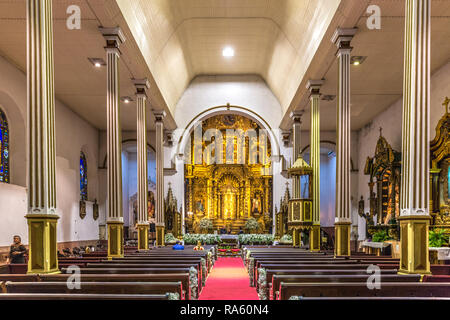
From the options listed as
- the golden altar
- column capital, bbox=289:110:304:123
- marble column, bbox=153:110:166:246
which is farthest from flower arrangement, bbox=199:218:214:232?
column capital, bbox=289:110:304:123

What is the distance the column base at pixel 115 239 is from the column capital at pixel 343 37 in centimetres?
705

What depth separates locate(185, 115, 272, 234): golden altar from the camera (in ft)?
82.3

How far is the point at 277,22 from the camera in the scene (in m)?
15.7

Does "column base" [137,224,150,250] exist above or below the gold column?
below

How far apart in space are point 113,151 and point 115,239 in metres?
2.18

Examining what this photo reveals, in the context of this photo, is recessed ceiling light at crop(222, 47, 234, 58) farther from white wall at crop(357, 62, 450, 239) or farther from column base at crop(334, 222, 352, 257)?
column base at crop(334, 222, 352, 257)

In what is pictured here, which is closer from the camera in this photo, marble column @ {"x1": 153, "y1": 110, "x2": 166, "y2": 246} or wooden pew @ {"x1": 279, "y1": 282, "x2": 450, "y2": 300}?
wooden pew @ {"x1": 279, "y1": 282, "x2": 450, "y2": 300}

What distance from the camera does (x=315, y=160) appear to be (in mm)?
14188

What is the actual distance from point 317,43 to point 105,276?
860 cm

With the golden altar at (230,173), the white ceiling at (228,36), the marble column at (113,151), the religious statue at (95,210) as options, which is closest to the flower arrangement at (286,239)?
the golden altar at (230,173)

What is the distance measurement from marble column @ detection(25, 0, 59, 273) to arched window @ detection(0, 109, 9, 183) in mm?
8110

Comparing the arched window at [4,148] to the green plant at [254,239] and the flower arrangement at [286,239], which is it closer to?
the green plant at [254,239]
